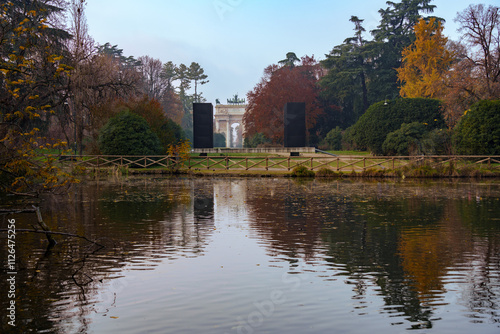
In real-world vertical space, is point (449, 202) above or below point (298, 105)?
below

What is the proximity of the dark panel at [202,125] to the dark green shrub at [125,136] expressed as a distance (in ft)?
30.0

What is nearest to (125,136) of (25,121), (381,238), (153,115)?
(153,115)

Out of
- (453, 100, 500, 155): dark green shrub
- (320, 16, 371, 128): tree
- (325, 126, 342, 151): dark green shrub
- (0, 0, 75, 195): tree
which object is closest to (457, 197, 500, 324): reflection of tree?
(0, 0, 75, 195): tree

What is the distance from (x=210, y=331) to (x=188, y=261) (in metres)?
3.55

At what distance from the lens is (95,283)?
795 centimetres

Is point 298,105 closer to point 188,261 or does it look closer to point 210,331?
point 188,261

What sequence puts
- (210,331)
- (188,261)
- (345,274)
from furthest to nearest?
1. (188,261)
2. (345,274)
3. (210,331)

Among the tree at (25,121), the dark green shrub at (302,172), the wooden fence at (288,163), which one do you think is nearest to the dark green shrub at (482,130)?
the wooden fence at (288,163)

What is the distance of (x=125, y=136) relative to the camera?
1494 inches

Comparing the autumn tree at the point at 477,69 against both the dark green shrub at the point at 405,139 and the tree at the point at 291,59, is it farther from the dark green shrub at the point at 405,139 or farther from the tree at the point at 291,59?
the tree at the point at 291,59

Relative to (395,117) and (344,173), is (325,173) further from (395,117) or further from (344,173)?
(395,117)

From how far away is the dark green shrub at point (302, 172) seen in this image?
109ft

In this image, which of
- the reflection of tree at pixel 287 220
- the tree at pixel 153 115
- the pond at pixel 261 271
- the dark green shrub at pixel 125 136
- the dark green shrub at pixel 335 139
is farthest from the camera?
the dark green shrub at pixel 335 139

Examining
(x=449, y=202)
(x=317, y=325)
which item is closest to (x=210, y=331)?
(x=317, y=325)
